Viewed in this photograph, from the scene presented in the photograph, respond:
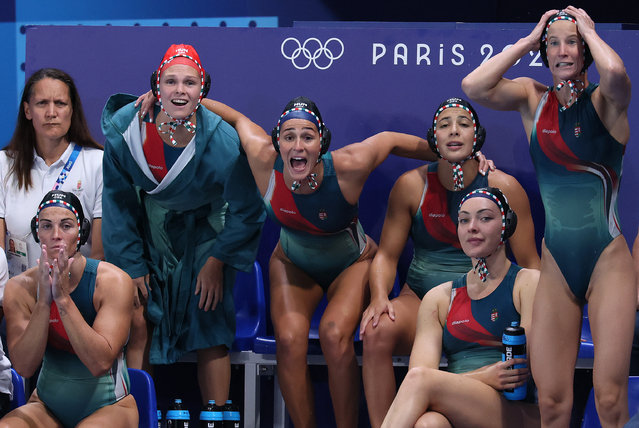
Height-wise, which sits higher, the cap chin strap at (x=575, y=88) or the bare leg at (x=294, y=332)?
the cap chin strap at (x=575, y=88)

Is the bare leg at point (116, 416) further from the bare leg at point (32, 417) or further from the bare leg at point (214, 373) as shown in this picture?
the bare leg at point (214, 373)

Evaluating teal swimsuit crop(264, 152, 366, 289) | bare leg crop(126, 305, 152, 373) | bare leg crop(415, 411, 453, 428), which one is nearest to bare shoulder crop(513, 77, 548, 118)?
teal swimsuit crop(264, 152, 366, 289)

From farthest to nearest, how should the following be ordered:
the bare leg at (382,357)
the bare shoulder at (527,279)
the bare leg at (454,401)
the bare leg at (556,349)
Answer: the bare leg at (382,357)
the bare shoulder at (527,279)
the bare leg at (454,401)
the bare leg at (556,349)

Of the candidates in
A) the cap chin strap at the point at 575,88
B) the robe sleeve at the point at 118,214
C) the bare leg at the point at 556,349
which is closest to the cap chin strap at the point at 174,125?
the robe sleeve at the point at 118,214

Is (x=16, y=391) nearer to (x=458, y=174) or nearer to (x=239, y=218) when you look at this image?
(x=239, y=218)

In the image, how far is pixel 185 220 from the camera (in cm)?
546

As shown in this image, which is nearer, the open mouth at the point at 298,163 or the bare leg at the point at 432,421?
the bare leg at the point at 432,421

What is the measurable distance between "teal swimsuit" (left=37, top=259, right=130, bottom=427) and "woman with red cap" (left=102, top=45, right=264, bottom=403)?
81 cm

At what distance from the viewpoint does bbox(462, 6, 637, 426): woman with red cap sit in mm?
3889

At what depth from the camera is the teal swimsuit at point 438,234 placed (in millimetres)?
5227

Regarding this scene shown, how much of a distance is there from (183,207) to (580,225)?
2.24m

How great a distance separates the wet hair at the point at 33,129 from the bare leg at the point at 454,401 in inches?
101

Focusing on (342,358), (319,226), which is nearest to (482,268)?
(342,358)

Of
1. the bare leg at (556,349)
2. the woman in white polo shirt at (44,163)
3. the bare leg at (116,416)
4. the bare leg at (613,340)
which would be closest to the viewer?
the bare leg at (613,340)
